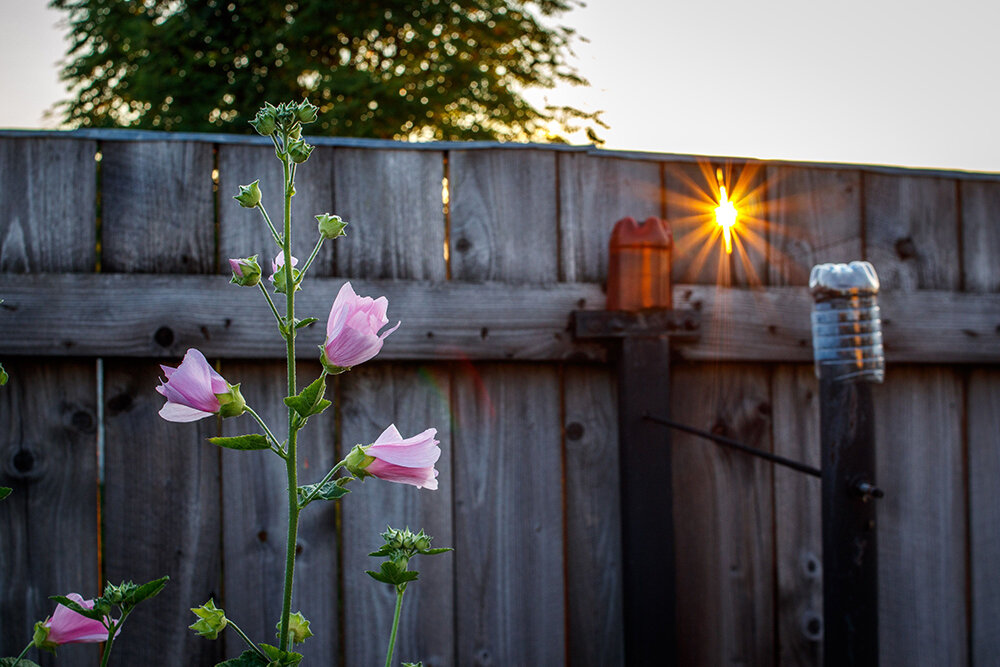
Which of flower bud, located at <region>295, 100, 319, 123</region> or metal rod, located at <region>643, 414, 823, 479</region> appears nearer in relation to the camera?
flower bud, located at <region>295, 100, 319, 123</region>

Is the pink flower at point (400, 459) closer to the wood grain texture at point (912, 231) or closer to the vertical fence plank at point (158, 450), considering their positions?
the vertical fence plank at point (158, 450)

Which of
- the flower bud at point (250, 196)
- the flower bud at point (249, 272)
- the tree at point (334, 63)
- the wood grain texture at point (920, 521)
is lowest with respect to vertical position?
the wood grain texture at point (920, 521)

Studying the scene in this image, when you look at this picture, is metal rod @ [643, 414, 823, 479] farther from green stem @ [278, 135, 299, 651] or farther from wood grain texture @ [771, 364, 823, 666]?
green stem @ [278, 135, 299, 651]

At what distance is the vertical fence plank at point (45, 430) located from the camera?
1643 millimetres

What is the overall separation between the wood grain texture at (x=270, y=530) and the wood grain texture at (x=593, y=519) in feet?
1.72

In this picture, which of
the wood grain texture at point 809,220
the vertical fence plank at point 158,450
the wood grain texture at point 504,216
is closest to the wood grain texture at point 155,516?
the vertical fence plank at point 158,450

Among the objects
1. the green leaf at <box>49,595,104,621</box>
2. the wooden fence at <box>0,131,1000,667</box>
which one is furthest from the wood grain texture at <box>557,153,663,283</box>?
the green leaf at <box>49,595,104,621</box>

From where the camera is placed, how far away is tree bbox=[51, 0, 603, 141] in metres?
7.20

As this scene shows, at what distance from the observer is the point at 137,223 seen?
1.70m

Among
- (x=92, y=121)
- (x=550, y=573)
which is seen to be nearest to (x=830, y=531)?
(x=550, y=573)

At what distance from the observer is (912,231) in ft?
7.03

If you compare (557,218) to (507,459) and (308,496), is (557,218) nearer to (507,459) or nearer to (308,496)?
(507,459)

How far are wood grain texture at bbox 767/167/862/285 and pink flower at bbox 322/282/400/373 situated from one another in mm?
1608

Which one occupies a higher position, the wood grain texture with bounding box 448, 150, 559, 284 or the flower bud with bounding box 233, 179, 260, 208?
the wood grain texture with bounding box 448, 150, 559, 284
